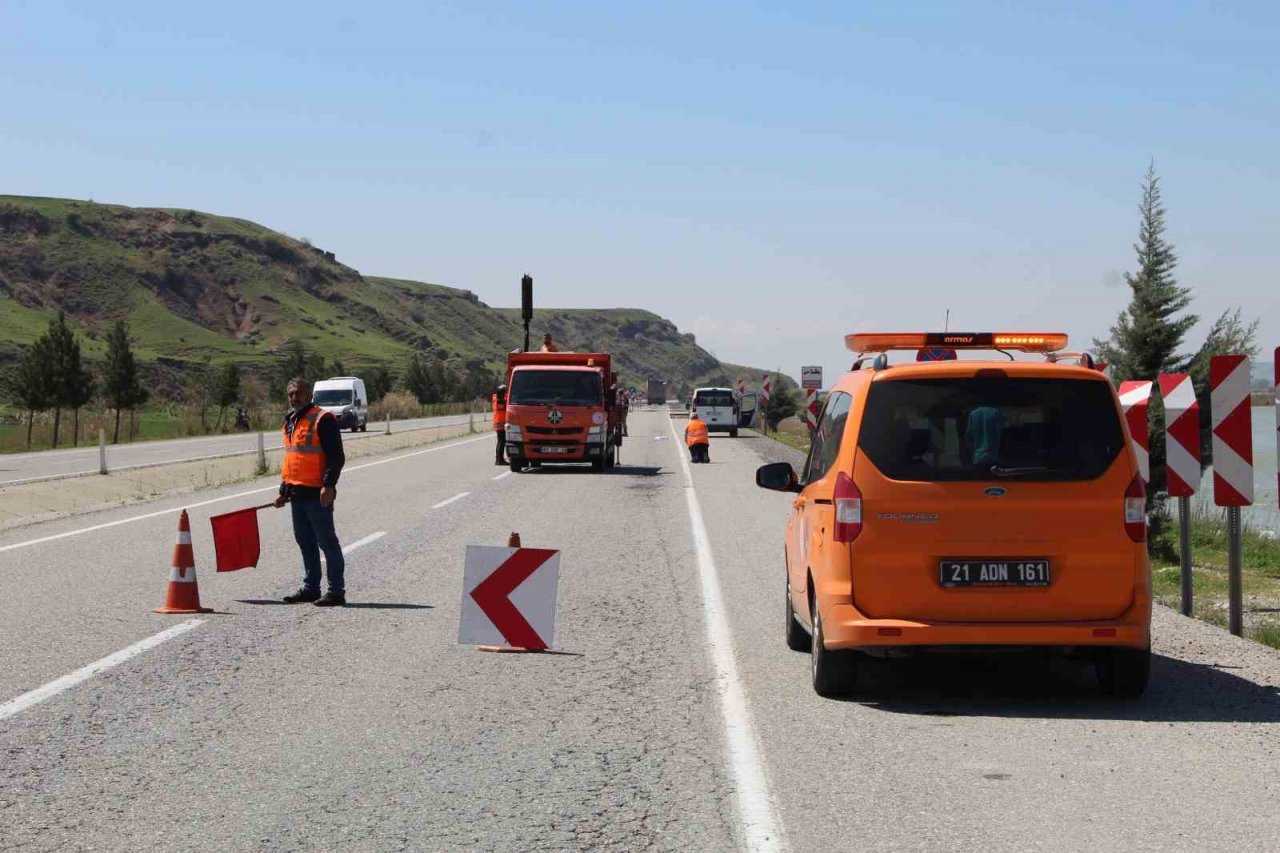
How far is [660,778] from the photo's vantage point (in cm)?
599

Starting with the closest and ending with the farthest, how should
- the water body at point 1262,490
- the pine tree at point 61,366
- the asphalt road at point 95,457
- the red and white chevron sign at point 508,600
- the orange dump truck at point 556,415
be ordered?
1. the red and white chevron sign at point 508,600
2. the orange dump truck at point 556,415
3. the asphalt road at point 95,457
4. the water body at point 1262,490
5. the pine tree at point 61,366

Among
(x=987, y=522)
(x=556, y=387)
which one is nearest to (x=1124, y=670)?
(x=987, y=522)

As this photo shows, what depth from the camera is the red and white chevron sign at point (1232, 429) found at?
10.3m

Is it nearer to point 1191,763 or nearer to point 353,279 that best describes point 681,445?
point 1191,763

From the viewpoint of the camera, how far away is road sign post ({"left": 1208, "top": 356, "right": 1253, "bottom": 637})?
10305mm

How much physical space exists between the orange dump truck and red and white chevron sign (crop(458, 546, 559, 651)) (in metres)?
19.8

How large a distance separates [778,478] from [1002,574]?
2.15 meters

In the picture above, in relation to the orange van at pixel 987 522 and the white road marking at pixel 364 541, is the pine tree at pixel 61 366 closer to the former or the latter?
the white road marking at pixel 364 541

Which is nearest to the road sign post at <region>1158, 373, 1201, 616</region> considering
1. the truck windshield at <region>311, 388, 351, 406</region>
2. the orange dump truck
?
the orange dump truck

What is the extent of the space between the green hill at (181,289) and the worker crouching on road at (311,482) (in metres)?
113

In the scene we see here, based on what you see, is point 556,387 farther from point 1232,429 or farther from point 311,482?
point 1232,429

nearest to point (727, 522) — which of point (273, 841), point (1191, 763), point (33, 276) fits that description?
point (1191, 763)

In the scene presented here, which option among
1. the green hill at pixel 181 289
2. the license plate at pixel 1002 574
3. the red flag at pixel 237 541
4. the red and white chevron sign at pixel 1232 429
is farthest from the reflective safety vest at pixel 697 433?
the green hill at pixel 181 289

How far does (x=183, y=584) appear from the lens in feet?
35.8
